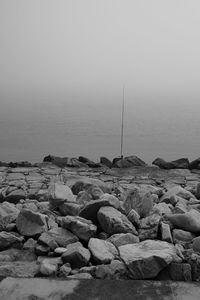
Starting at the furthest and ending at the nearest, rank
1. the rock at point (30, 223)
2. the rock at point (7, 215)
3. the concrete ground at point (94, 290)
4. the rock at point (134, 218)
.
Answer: the rock at point (7, 215) → the rock at point (134, 218) → the rock at point (30, 223) → the concrete ground at point (94, 290)

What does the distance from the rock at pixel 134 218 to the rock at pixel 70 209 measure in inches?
25.9

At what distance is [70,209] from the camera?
15.2ft

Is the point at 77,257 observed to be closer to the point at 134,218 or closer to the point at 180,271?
the point at 180,271

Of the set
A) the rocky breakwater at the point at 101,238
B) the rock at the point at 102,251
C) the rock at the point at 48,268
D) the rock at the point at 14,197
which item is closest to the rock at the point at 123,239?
the rocky breakwater at the point at 101,238

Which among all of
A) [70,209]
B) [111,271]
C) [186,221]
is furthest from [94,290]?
[70,209]

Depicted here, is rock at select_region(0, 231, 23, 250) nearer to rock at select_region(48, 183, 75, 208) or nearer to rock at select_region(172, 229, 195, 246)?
rock at select_region(48, 183, 75, 208)

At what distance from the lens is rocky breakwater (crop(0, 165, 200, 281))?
3246 mm

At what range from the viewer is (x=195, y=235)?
4.09m

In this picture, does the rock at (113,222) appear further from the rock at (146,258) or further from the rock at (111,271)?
the rock at (111,271)

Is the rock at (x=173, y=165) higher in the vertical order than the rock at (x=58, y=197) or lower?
lower

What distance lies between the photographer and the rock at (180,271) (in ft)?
10.6

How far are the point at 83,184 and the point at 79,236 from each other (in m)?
1.98

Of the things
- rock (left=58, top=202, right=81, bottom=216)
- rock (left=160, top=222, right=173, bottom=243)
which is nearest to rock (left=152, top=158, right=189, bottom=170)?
rock (left=58, top=202, right=81, bottom=216)

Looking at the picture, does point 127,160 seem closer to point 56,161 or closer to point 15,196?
point 56,161
